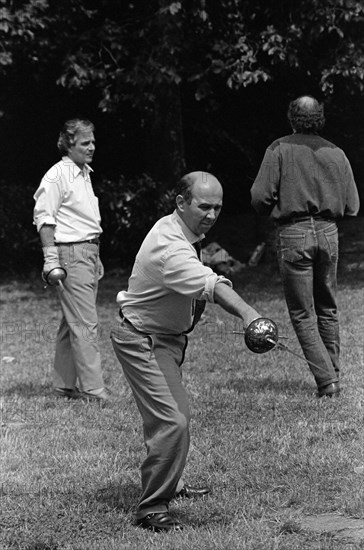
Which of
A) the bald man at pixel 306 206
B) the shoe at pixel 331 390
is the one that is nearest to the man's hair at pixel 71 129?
the bald man at pixel 306 206

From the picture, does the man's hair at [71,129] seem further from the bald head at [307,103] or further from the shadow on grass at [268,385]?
the shadow on grass at [268,385]

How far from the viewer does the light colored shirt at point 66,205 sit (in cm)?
737

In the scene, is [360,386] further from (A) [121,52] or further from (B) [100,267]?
(A) [121,52]

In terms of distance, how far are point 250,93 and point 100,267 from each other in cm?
1046

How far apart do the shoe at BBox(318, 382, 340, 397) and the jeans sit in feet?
0.09

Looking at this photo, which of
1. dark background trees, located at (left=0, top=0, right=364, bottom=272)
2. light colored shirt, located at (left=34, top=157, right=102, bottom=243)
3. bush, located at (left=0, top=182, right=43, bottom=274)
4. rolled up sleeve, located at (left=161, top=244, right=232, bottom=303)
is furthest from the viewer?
bush, located at (left=0, top=182, right=43, bottom=274)

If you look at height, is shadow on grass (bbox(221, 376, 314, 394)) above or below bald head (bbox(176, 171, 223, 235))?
below

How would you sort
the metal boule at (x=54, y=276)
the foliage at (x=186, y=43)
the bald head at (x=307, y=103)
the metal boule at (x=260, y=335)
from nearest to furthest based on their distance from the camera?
the metal boule at (x=260, y=335) → the bald head at (x=307, y=103) → the metal boule at (x=54, y=276) → the foliage at (x=186, y=43)

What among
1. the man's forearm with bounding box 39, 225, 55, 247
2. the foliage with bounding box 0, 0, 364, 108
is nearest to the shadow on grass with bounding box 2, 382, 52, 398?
the man's forearm with bounding box 39, 225, 55, 247

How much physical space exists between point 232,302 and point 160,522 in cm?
115

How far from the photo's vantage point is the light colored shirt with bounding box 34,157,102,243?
7.37 metres

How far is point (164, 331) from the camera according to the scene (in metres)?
4.71

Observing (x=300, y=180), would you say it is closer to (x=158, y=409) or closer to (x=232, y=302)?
(x=158, y=409)

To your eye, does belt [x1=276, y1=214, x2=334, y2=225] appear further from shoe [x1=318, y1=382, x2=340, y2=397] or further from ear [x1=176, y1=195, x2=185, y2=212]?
ear [x1=176, y1=195, x2=185, y2=212]
